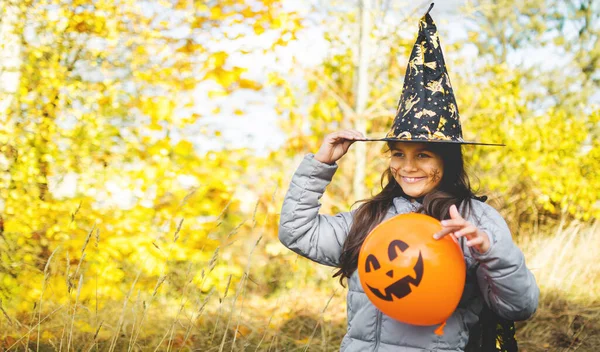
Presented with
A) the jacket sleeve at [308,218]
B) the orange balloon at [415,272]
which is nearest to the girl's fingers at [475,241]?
the orange balloon at [415,272]

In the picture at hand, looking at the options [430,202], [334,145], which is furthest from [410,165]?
[334,145]

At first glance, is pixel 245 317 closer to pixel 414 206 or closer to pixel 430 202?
pixel 414 206

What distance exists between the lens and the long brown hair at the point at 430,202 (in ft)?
6.84

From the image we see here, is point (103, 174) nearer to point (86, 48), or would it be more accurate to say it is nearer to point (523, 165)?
point (86, 48)

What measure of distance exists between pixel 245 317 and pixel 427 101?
9.93ft

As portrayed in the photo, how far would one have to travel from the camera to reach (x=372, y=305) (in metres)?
2.05

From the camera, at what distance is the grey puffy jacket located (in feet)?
5.87

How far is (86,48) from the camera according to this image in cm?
468

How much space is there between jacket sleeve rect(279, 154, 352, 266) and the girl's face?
302mm

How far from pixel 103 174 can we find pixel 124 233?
0.51 metres

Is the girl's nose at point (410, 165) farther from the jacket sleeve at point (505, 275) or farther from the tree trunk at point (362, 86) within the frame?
the tree trunk at point (362, 86)

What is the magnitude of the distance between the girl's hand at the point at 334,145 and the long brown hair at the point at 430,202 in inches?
7.5

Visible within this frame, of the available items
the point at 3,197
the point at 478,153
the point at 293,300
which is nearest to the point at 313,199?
the point at 3,197

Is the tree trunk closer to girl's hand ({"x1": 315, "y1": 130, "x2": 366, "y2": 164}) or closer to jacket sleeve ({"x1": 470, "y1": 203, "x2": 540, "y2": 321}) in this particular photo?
girl's hand ({"x1": 315, "y1": 130, "x2": 366, "y2": 164})
